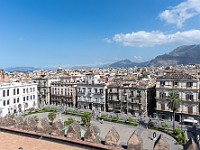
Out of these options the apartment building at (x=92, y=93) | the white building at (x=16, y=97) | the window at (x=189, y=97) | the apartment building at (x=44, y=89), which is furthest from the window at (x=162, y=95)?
the apartment building at (x=44, y=89)

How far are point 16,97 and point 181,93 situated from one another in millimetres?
52302

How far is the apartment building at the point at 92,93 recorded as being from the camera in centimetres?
7825

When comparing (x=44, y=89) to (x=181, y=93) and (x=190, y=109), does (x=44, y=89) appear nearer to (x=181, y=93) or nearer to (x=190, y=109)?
(x=181, y=93)

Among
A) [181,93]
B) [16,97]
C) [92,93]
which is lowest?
[16,97]

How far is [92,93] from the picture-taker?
80.4m

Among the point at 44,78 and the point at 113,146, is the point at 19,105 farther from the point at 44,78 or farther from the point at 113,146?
the point at 113,146

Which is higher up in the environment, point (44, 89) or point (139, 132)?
point (44, 89)

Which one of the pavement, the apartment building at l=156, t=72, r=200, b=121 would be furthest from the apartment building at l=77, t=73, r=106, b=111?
the apartment building at l=156, t=72, r=200, b=121

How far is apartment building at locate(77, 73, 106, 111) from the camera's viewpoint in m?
78.2

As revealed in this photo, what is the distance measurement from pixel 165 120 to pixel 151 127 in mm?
9879

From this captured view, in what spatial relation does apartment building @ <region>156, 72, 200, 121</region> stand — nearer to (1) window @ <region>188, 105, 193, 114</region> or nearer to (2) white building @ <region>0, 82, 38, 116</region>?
(1) window @ <region>188, 105, 193, 114</region>

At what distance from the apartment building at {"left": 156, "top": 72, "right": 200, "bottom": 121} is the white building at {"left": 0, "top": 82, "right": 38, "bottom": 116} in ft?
147

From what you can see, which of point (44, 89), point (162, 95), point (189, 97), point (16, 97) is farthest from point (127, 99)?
point (44, 89)

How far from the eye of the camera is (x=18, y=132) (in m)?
13.6
